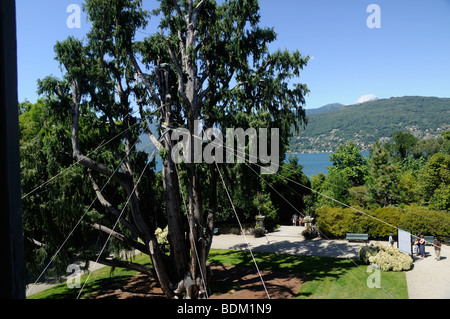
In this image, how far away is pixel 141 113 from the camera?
40.2 ft

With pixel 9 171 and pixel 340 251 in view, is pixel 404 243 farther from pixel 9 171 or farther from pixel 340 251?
pixel 9 171

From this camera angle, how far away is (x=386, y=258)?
14688 mm

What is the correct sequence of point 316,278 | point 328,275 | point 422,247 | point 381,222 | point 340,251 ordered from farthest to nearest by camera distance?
point 381,222 < point 340,251 < point 422,247 < point 328,275 < point 316,278

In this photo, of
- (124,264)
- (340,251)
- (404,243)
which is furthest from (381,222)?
(124,264)

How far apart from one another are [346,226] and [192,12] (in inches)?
665

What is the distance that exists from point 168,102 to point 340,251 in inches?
541

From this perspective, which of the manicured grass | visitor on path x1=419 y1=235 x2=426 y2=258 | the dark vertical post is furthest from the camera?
visitor on path x1=419 y1=235 x2=426 y2=258

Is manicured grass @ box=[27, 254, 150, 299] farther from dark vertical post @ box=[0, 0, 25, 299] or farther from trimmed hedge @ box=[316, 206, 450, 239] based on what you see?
dark vertical post @ box=[0, 0, 25, 299]

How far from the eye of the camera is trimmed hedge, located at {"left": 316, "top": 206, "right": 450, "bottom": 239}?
18362 millimetres

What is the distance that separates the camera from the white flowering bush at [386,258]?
1425cm

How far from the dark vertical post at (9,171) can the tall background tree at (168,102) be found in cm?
922

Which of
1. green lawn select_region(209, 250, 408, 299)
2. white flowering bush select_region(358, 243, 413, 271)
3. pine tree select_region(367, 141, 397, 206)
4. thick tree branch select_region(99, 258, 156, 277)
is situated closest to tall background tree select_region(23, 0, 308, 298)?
thick tree branch select_region(99, 258, 156, 277)

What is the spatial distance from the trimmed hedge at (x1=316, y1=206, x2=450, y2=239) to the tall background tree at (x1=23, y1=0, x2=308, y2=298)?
1086 cm
